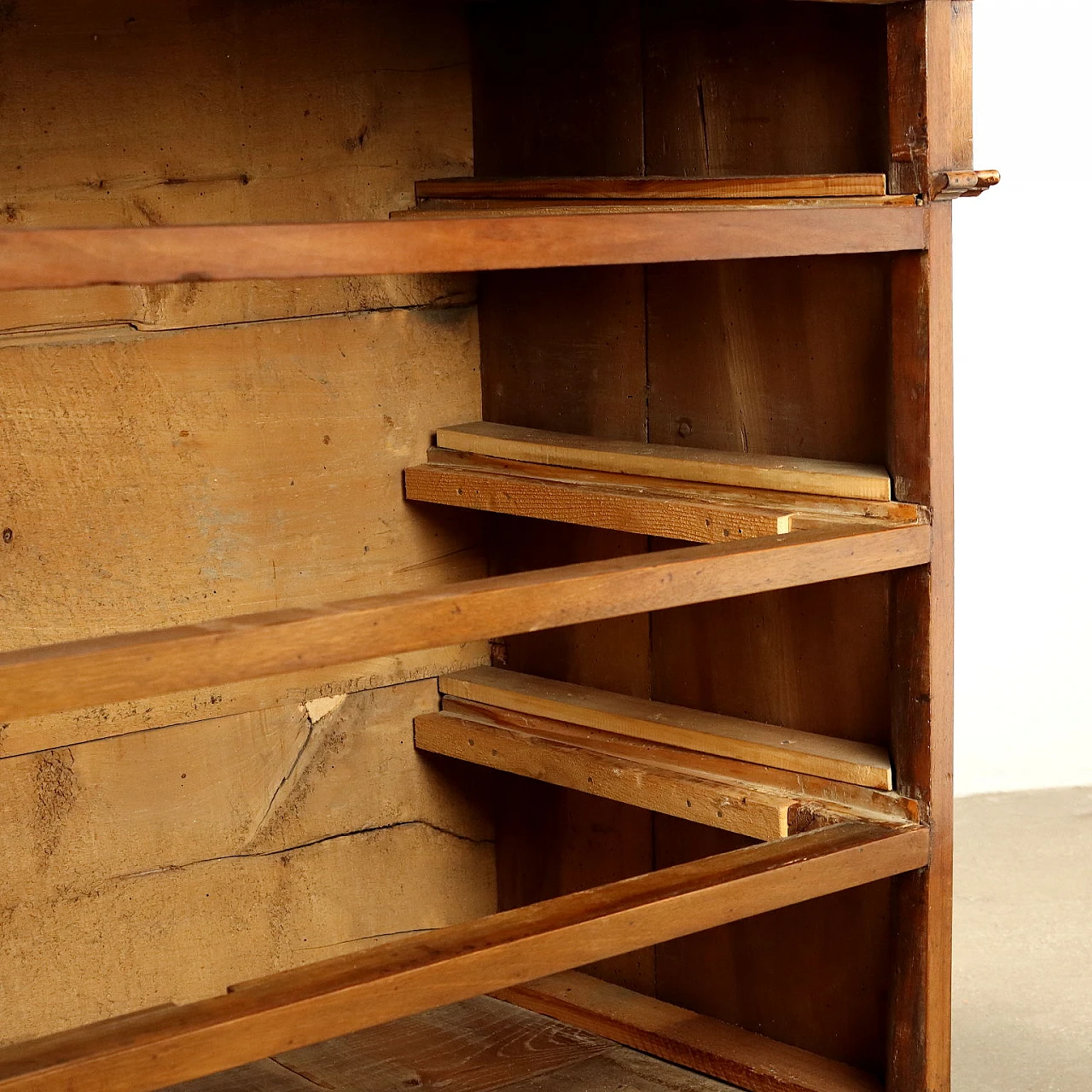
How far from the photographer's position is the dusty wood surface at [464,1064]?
231cm

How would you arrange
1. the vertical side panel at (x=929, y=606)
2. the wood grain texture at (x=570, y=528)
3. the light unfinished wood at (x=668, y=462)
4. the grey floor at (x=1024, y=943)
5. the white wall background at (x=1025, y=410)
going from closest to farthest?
the vertical side panel at (x=929, y=606) < the light unfinished wood at (x=668, y=462) < the wood grain texture at (x=570, y=528) < the grey floor at (x=1024, y=943) < the white wall background at (x=1025, y=410)

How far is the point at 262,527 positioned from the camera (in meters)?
2.43

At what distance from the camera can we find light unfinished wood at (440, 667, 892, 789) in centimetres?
212

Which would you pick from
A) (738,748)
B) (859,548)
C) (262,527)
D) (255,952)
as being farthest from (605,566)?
(255,952)

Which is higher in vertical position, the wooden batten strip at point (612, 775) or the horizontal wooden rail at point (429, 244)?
the horizontal wooden rail at point (429, 244)

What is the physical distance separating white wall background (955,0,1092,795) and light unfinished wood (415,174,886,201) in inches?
75.5

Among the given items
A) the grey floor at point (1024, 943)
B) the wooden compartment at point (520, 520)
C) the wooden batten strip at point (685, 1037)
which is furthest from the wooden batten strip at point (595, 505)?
the grey floor at point (1024, 943)

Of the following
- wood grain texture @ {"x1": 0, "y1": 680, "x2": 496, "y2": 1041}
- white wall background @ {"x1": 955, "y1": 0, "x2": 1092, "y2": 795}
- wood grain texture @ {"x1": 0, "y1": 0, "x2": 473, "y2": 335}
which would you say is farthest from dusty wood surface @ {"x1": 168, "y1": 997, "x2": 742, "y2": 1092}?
white wall background @ {"x1": 955, "y1": 0, "x2": 1092, "y2": 795}

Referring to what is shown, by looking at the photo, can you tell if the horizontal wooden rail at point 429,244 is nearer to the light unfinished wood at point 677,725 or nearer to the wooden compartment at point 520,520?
the wooden compartment at point 520,520

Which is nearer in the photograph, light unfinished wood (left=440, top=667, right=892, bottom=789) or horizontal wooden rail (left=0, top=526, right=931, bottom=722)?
horizontal wooden rail (left=0, top=526, right=931, bottom=722)

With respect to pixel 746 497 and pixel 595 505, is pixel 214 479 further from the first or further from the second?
pixel 746 497

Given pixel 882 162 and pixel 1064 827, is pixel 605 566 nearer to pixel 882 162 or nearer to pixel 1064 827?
pixel 882 162

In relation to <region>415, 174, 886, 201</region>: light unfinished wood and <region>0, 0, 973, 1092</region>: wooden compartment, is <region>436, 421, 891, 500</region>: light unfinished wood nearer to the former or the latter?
<region>0, 0, 973, 1092</region>: wooden compartment

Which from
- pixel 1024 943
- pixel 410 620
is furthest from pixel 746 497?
pixel 1024 943
